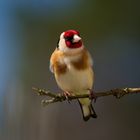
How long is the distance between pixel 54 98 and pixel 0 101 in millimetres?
2009

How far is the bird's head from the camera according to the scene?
1.94 meters

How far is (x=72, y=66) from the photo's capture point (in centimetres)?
210

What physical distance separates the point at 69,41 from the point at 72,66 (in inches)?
4.5

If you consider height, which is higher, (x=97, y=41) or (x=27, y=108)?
(x=97, y=41)

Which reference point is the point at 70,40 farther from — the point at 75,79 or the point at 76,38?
the point at 75,79

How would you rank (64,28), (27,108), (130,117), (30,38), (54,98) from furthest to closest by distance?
(30,38)
(64,28)
(130,117)
(27,108)
(54,98)

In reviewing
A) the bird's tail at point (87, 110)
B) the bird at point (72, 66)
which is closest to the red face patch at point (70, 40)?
the bird at point (72, 66)

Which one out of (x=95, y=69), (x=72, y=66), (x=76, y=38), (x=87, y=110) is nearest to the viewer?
(x=76, y=38)

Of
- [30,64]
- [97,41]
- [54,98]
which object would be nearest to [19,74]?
[30,64]

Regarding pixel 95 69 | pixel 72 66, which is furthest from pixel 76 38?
pixel 95 69

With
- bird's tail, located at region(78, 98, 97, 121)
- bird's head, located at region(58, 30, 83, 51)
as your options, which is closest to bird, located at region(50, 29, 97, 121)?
bird's head, located at region(58, 30, 83, 51)

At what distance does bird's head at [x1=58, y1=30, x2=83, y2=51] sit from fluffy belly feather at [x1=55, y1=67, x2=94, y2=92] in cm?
8

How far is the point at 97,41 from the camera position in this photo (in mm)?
4699

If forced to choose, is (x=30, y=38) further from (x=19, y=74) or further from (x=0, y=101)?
(x=0, y=101)
